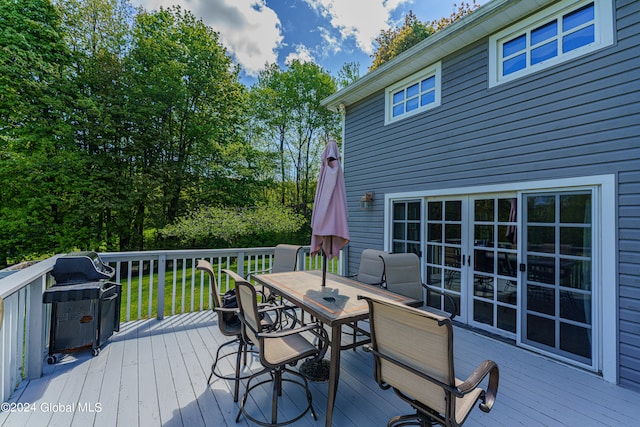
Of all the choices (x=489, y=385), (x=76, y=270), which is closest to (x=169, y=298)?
(x=76, y=270)

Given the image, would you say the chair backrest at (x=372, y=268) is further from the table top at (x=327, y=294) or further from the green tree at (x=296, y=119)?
the green tree at (x=296, y=119)

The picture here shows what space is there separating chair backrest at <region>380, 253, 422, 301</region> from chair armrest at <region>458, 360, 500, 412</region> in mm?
1852

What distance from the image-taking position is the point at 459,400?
160cm

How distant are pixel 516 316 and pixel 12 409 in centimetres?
513

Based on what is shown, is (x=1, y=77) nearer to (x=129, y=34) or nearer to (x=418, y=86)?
(x=129, y=34)

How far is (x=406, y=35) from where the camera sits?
40.4 feet

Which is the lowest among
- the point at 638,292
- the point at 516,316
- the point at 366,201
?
the point at 516,316

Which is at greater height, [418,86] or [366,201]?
[418,86]

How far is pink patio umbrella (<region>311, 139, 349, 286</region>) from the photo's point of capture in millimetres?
2855

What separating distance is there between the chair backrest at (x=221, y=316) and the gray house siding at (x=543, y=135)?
359cm

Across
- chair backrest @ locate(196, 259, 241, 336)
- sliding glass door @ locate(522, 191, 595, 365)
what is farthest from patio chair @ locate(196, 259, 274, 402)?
sliding glass door @ locate(522, 191, 595, 365)

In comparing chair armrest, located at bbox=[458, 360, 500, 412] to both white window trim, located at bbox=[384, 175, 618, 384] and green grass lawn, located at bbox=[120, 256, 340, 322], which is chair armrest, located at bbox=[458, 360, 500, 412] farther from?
green grass lawn, located at bbox=[120, 256, 340, 322]

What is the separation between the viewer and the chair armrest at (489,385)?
137cm

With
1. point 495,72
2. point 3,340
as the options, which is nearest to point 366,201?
point 495,72
